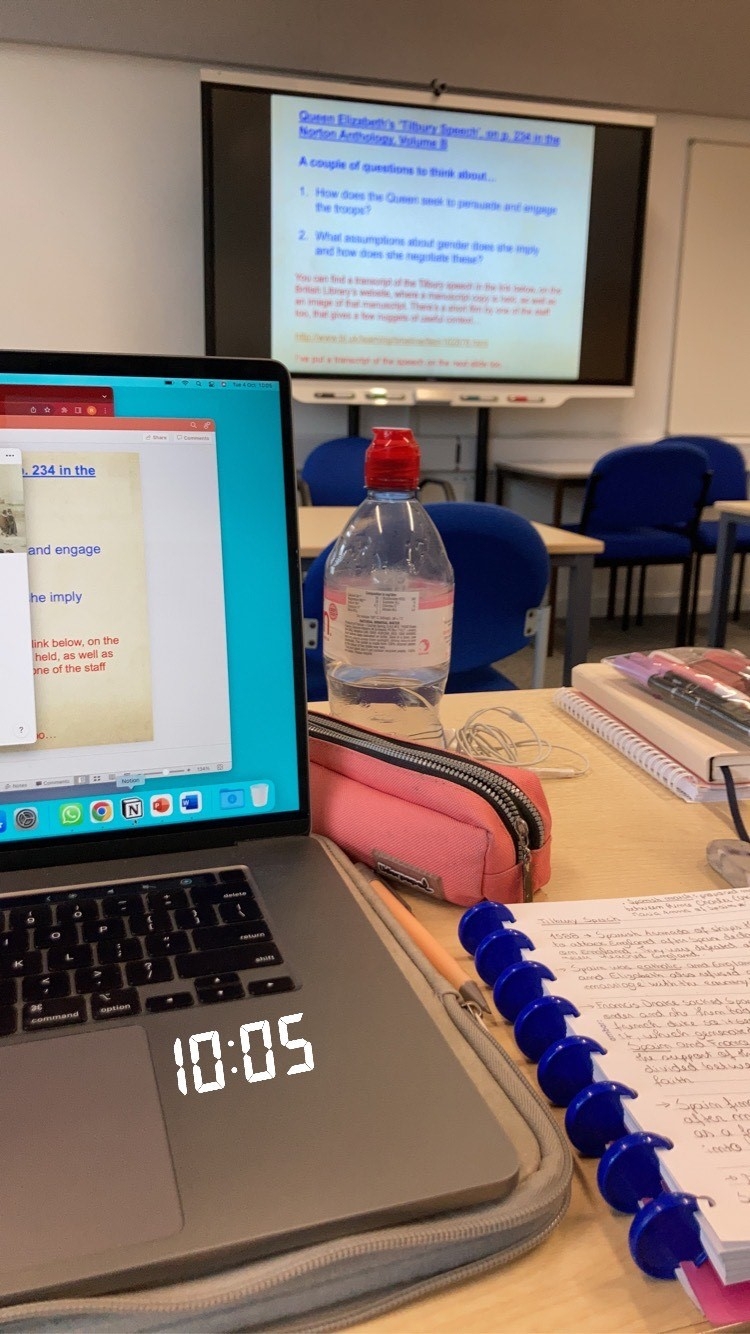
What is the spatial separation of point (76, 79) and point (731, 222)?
287 centimetres

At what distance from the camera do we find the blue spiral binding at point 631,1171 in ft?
1.14

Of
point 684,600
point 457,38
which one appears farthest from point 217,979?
point 457,38

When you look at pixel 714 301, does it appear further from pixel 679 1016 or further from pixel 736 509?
pixel 679 1016

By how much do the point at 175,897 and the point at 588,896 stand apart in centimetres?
27

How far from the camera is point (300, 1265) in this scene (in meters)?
0.31

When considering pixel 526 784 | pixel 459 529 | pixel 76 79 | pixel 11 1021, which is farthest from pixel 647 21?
pixel 11 1021

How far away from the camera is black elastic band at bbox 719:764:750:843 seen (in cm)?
70

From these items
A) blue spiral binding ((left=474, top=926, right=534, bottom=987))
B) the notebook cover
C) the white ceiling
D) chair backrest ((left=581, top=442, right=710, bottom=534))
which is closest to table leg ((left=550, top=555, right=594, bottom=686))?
chair backrest ((left=581, top=442, right=710, bottom=534))

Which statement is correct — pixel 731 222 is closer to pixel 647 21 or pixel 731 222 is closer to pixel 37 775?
pixel 647 21

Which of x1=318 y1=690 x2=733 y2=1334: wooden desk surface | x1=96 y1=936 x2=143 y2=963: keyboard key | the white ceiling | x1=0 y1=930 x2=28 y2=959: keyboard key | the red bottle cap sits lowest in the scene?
x1=318 y1=690 x2=733 y2=1334: wooden desk surface

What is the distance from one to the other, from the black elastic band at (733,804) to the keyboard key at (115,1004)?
0.45 m

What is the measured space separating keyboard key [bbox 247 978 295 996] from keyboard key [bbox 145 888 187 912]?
0.27 ft

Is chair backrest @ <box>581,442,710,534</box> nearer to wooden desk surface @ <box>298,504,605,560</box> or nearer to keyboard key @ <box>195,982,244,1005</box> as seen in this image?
wooden desk surface @ <box>298,504,605,560</box>

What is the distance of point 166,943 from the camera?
1.57 ft
